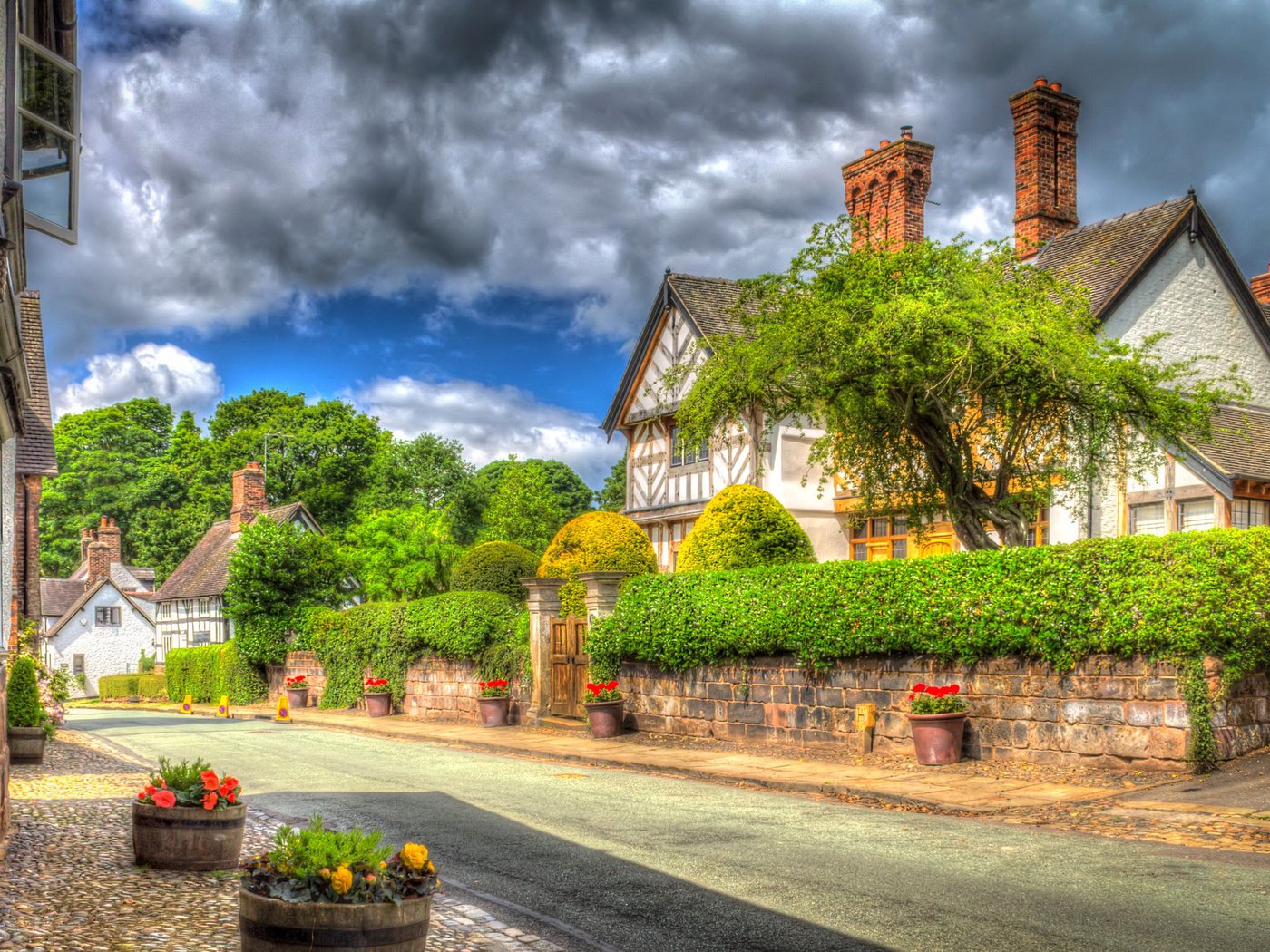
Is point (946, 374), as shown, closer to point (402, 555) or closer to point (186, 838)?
point (186, 838)

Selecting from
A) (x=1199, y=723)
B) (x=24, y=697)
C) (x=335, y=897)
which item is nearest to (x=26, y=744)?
(x=24, y=697)

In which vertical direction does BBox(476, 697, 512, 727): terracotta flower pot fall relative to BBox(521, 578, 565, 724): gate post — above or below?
below

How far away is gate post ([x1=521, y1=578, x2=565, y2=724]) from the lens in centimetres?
2347

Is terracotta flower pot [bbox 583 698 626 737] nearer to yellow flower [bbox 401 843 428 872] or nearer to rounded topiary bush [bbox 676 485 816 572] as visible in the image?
rounded topiary bush [bbox 676 485 816 572]

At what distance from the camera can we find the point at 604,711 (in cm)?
2050

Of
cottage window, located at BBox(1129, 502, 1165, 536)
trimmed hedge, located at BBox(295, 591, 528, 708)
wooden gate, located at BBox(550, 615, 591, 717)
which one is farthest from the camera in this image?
trimmed hedge, located at BBox(295, 591, 528, 708)

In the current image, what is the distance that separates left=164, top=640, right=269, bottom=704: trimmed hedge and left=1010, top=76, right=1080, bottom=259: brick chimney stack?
92.1 ft

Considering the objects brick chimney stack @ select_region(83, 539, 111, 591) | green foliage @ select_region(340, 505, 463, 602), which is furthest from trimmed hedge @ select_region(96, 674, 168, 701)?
green foliage @ select_region(340, 505, 463, 602)

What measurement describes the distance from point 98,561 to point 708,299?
1837 inches

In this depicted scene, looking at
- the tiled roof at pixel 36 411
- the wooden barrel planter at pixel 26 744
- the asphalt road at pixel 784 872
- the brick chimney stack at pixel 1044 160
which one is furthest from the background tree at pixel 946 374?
the tiled roof at pixel 36 411

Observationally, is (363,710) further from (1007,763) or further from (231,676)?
(1007,763)

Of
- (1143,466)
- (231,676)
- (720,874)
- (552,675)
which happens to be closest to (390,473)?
(231,676)

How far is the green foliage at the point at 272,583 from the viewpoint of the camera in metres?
37.6

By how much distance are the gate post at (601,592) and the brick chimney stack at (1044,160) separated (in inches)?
522
